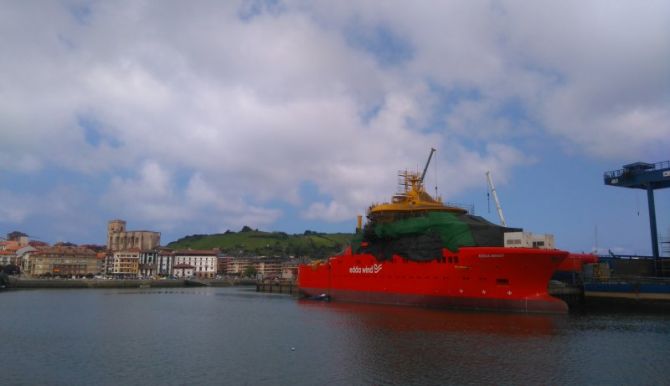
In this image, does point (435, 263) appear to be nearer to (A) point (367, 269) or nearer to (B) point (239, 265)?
(A) point (367, 269)

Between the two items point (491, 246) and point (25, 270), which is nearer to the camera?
point (491, 246)

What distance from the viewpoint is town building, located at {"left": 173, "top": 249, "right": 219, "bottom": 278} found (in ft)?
433

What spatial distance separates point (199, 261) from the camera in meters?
134

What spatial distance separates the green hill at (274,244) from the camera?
15825cm

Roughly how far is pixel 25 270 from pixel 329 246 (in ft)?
292

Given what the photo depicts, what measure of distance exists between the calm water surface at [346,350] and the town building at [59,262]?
8091 cm

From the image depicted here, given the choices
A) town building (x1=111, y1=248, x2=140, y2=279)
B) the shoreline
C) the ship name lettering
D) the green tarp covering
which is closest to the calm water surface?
the green tarp covering

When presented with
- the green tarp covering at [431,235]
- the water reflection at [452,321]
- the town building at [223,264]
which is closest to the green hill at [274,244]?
the town building at [223,264]

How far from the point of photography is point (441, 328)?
23656 mm

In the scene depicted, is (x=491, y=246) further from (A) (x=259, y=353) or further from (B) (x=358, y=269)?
(A) (x=259, y=353)

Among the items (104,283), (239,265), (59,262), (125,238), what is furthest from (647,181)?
(125,238)

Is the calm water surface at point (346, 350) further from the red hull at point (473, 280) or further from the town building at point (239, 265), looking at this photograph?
the town building at point (239, 265)

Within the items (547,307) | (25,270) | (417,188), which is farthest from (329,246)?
(547,307)

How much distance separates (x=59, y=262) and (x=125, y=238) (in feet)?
151
